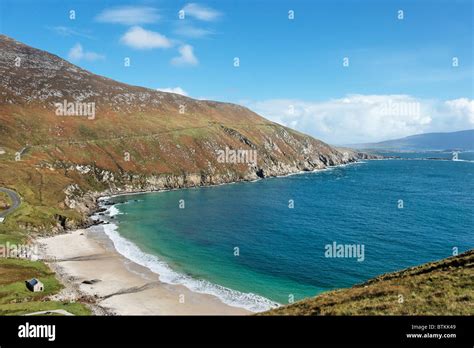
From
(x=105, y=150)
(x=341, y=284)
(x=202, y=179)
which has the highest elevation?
(x=105, y=150)

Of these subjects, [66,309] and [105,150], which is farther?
[105,150]

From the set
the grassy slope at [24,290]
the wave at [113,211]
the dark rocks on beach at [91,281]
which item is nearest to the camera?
the grassy slope at [24,290]

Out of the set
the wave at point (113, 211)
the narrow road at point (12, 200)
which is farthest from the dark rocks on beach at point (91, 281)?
the wave at point (113, 211)

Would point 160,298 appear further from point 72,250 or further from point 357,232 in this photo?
point 357,232
